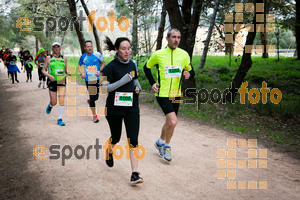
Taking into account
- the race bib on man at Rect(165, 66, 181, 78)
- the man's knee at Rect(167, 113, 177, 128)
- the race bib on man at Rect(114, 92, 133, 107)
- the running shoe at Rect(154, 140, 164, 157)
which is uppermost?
the race bib on man at Rect(165, 66, 181, 78)

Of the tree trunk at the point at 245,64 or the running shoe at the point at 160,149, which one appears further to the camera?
the tree trunk at the point at 245,64

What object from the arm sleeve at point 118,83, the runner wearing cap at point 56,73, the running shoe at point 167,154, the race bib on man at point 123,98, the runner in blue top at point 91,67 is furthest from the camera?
the runner in blue top at point 91,67

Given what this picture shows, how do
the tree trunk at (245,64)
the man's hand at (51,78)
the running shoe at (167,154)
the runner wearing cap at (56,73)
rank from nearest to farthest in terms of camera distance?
the running shoe at (167,154) → the man's hand at (51,78) → the runner wearing cap at (56,73) → the tree trunk at (245,64)

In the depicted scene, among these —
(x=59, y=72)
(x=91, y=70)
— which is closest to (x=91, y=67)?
(x=91, y=70)

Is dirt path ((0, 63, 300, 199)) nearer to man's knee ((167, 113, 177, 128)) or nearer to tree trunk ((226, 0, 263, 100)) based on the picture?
man's knee ((167, 113, 177, 128))

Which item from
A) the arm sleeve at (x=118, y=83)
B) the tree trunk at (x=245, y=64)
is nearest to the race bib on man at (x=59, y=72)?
the arm sleeve at (x=118, y=83)

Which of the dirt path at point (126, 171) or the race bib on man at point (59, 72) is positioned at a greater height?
the race bib on man at point (59, 72)

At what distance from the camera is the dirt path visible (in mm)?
3910

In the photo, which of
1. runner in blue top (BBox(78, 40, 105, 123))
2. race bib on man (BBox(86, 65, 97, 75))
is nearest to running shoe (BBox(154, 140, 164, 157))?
runner in blue top (BBox(78, 40, 105, 123))

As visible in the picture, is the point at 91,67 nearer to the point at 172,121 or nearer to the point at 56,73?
the point at 56,73

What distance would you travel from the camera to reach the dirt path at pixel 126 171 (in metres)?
3.91

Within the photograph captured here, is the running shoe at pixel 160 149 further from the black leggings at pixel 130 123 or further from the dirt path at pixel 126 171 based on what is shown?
the black leggings at pixel 130 123

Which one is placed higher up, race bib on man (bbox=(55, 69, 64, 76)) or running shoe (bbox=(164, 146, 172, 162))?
race bib on man (bbox=(55, 69, 64, 76))

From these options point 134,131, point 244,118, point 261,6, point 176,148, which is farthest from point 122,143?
point 261,6
